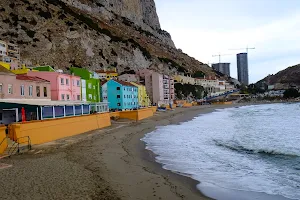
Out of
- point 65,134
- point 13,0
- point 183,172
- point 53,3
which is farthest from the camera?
point 53,3

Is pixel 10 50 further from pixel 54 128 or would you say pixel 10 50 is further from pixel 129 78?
pixel 54 128

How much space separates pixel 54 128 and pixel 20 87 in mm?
7715

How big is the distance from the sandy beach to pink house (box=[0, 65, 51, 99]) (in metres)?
10.7

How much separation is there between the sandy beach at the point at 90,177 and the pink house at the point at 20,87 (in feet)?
35.0

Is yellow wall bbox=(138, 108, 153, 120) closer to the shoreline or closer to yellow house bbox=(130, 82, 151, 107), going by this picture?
yellow house bbox=(130, 82, 151, 107)

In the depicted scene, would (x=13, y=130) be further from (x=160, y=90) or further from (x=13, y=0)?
(x=13, y=0)

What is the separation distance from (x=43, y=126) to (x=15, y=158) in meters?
6.17

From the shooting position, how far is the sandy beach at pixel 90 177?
30.2 ft

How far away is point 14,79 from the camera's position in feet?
87.4

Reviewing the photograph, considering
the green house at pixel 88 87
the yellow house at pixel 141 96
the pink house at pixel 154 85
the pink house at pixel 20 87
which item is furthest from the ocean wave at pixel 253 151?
the pink house at pixel 154 85

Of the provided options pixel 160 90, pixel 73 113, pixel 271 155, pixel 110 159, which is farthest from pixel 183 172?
pixel 160 90

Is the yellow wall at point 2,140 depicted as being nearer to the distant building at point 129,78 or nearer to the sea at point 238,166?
the sea at point 238,166

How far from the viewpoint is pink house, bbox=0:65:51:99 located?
25438 millimetres

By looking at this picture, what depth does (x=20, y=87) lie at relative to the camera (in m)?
27.5
